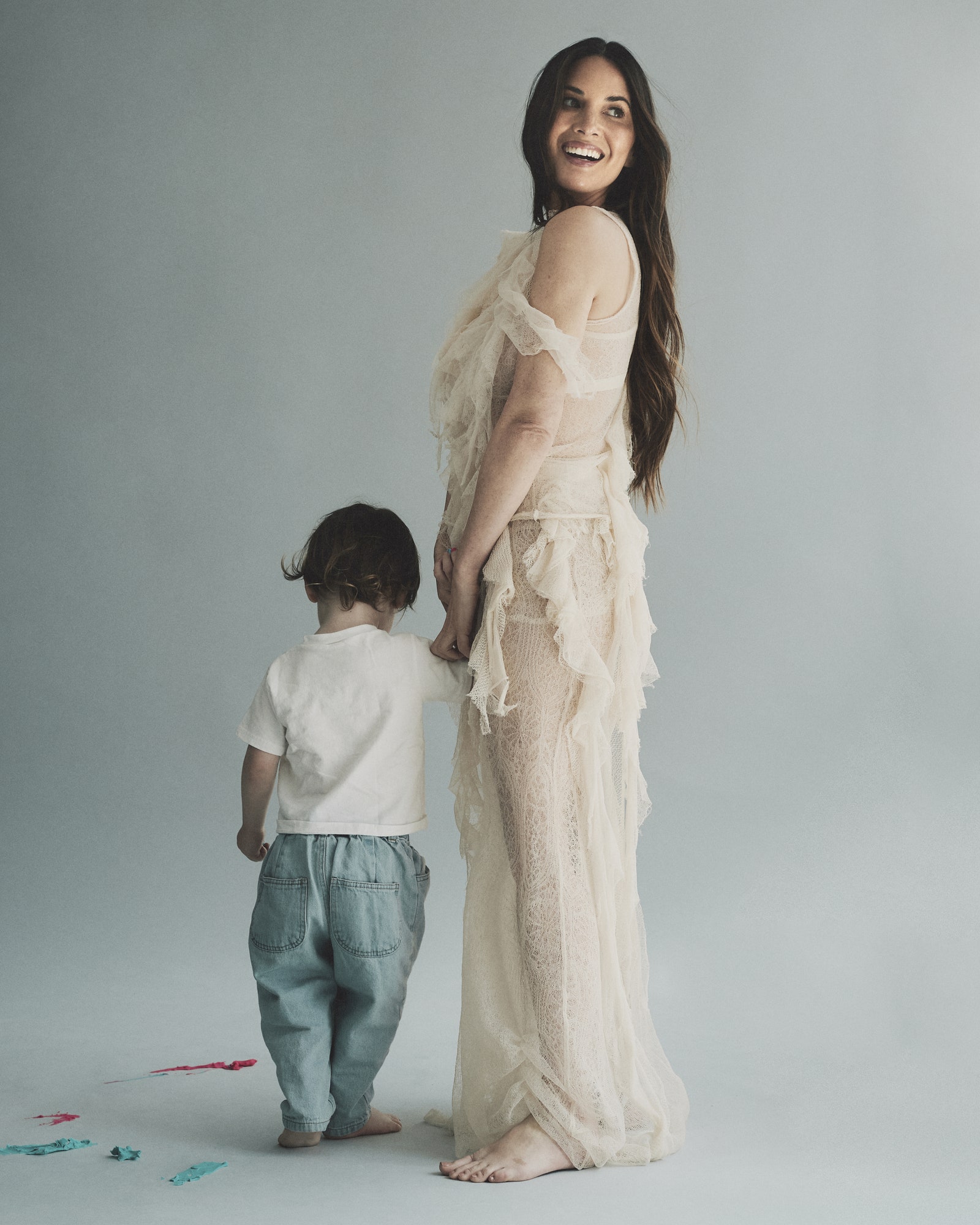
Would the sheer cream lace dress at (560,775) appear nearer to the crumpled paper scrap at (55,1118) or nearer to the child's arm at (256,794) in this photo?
the child's arm at (256,794)

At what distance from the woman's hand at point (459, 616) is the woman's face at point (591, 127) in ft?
2.21

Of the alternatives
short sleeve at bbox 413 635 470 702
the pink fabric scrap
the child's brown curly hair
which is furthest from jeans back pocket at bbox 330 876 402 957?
the pink fabric scrap

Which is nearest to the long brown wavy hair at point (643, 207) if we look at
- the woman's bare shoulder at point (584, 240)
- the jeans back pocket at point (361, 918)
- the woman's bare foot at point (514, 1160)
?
the woman's bare shoulder at point (584, 240)

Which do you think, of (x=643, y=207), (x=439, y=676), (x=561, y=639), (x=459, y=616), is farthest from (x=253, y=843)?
(x=643, y=207)

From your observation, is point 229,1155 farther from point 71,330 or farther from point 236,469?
point 71,330

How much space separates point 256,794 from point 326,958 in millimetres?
291

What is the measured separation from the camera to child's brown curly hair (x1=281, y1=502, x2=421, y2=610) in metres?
2.08

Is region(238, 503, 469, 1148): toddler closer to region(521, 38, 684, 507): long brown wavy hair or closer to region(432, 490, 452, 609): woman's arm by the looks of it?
region(432, 490, 452, 609): woman's arm

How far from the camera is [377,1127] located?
84.4 inches

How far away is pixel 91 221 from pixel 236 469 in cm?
88

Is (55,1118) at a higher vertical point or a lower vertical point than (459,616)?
lower

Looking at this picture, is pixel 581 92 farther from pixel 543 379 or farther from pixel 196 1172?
pixel 196 1172

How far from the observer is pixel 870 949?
2992mm

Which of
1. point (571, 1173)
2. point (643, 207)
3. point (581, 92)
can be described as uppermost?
point (581, 92)
